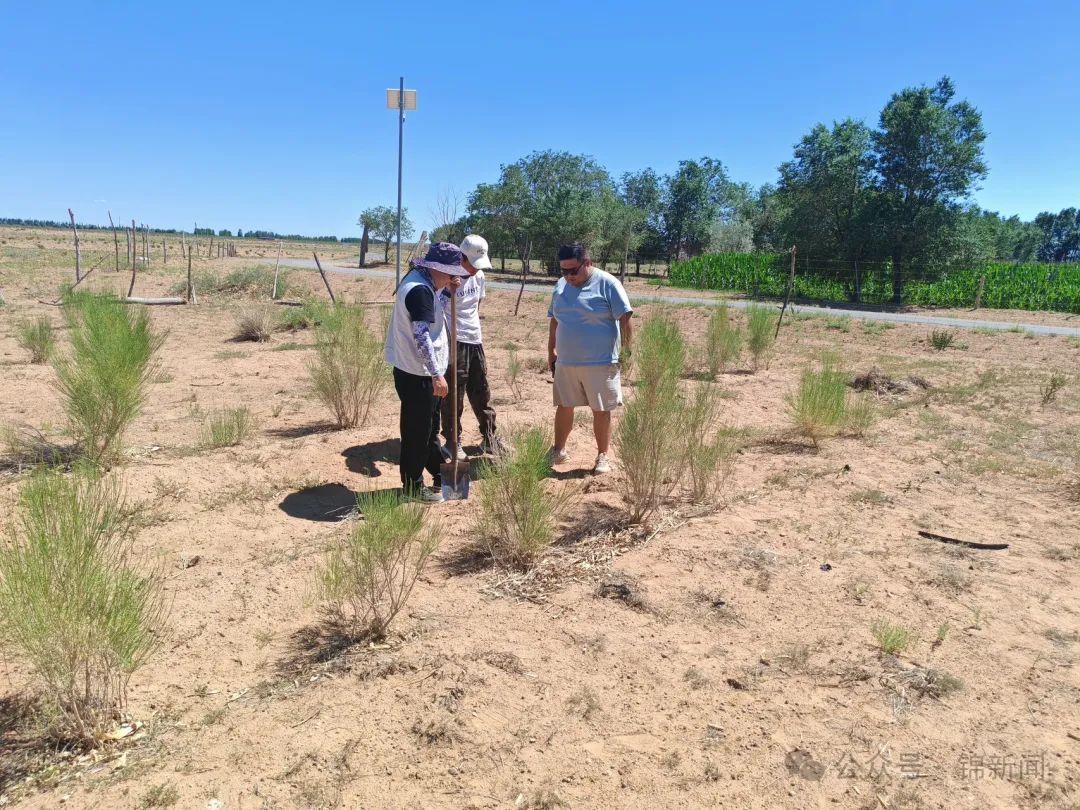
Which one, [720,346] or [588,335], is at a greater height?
[588,335]

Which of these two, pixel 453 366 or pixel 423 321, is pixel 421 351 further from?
pixel 453 366

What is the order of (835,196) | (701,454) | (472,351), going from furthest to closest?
(835,196), (472,351), (701,454)

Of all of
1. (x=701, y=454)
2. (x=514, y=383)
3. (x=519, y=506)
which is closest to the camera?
(x=519, y=506)

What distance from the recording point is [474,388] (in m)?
4.82

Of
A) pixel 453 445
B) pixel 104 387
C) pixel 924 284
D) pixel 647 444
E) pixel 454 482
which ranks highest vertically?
pixel 924 284

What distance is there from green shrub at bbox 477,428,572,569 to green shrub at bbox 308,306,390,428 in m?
2.65

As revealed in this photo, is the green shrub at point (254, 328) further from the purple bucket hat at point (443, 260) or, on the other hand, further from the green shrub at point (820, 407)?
the green shrub at point (820, 407)

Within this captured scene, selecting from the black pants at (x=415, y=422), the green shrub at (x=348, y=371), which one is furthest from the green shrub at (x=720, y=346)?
the black pants at (x=415, y=422)

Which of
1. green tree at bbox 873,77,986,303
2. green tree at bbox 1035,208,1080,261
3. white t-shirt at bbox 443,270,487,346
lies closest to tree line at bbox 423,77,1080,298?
green tree at bbox 873,77,986,303

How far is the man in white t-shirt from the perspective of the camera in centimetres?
420

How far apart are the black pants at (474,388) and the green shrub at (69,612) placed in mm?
2384

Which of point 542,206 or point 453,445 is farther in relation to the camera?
point 542,206

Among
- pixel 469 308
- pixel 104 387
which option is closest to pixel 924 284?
pixel 469 308

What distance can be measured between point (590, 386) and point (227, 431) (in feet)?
8.93
